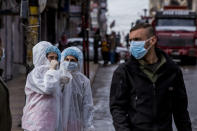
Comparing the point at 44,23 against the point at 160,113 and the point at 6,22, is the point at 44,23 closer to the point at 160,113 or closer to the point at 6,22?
the point at 6,22

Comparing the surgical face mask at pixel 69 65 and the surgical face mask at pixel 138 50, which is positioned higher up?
the surgical face mask at pixel 138 50

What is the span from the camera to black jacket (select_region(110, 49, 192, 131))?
5211mm

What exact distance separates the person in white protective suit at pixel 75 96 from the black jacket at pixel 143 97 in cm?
234

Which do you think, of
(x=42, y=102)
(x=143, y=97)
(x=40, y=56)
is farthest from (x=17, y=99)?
(x=143, y=97)

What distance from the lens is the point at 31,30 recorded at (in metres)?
12.4

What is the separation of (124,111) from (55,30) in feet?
141

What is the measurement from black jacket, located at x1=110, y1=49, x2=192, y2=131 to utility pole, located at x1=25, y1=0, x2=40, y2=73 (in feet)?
23.0

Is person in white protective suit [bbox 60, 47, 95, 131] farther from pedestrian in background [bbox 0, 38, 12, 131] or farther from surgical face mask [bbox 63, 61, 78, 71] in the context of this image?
pedestrian in background [bbox 0, 38, 12, 131]

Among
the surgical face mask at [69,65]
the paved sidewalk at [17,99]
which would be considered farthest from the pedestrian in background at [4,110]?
the paved sidewalk at [17,99]

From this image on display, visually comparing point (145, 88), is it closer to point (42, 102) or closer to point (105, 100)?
point (42, 102)

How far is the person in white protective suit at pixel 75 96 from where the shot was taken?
25.3ft

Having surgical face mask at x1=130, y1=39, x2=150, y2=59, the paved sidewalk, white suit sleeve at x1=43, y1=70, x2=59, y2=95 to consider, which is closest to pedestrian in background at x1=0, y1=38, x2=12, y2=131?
surgical face mask at x1=130, y1=39, x2=150, y2=59

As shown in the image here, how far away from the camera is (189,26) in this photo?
36000mm

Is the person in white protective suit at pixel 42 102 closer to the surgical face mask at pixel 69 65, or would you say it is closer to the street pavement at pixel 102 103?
the surgical face mask at pixel 69 65
